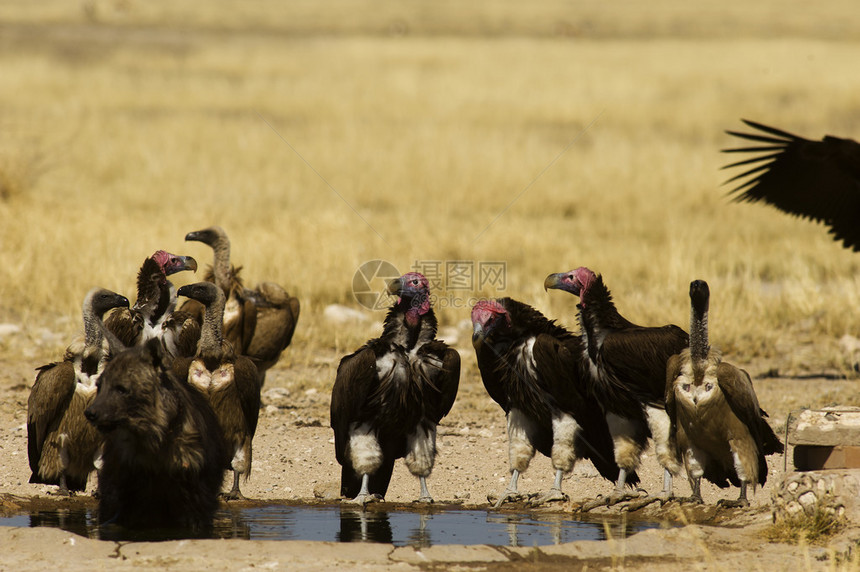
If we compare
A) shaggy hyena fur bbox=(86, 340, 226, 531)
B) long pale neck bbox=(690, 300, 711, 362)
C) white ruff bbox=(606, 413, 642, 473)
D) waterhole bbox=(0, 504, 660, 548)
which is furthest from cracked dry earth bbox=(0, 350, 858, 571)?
long pale neck bbox=(690, 300, 711, 362)

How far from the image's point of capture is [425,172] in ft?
62.4

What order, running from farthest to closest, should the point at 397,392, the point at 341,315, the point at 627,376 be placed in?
the point at 341,315
the point at 397,392
the point at 627,376

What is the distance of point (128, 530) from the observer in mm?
5637

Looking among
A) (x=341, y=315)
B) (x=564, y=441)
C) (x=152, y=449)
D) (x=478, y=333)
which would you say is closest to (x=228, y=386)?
(x=152, y=449)

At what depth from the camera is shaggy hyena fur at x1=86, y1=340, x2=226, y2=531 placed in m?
5.38

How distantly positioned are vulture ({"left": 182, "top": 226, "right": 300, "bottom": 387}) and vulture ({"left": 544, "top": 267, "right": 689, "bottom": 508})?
2739 millimetres

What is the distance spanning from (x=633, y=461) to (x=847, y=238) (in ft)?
14.4

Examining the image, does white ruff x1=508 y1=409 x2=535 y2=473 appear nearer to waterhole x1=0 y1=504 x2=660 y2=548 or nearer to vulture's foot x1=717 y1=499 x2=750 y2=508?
waterhole x1=0 y1=504 x2=660 y2=548

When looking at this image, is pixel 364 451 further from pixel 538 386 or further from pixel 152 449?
pixel 152 449

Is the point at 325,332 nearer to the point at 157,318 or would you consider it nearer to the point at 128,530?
the point at 157,318

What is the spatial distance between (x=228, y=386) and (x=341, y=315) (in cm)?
479

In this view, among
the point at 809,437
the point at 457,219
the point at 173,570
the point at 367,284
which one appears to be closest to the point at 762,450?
the point at 809,437

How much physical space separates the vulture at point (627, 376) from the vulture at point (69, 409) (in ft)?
8.39

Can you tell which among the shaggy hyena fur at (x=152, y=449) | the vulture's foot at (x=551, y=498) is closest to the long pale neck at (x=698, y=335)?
the vulture's foot at (x=551, y=498)
